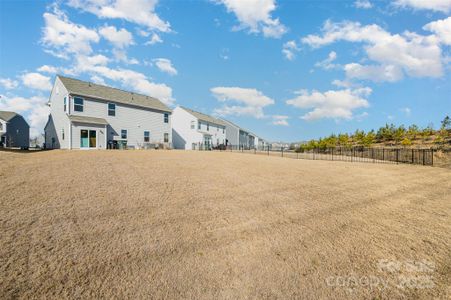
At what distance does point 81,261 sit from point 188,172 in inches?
255

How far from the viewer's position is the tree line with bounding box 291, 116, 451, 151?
25609mm

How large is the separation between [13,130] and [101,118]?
30.3m

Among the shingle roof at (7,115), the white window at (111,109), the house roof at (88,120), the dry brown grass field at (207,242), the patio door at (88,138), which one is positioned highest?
the shingle roof at (7,115)

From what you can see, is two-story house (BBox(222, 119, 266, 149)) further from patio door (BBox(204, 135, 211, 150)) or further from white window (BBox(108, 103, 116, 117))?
white window (BBox(108, 103, 116, 117))

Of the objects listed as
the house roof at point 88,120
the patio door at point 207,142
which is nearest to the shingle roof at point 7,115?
the house roof at point 88,120

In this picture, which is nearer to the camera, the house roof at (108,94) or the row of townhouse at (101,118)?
the row of townhouse at (101,118)

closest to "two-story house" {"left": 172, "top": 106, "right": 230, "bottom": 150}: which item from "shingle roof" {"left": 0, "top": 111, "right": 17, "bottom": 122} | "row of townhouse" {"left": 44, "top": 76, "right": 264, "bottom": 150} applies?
"row of townhouse" {"left": 44, "top": 76, "right": 264, "bottom": 150}

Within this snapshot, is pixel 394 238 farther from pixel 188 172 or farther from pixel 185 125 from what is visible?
pixel 185 125

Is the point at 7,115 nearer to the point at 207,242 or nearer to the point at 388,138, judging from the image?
the point at 207,242

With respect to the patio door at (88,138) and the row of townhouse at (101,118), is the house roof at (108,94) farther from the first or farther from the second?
the patio door at (88,138)

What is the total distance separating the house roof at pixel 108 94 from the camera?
22359 mm

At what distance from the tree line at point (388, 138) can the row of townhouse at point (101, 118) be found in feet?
84.3

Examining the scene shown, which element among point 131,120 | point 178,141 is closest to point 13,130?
point 131,120

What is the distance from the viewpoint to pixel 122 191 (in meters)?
6.62
